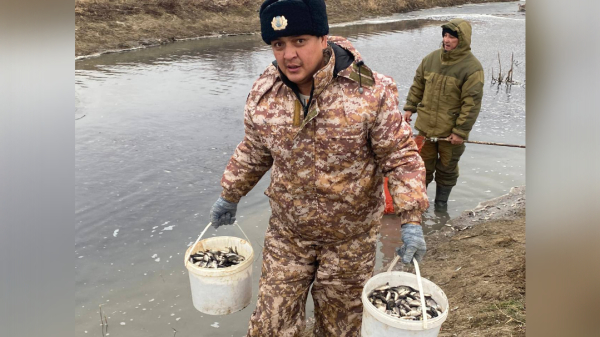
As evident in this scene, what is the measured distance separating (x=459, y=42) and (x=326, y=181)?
343cm

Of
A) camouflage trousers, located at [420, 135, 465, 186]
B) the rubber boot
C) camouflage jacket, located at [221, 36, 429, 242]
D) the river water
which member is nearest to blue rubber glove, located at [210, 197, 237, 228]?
camouflage jacket, located at [221, 36, 429, 242]

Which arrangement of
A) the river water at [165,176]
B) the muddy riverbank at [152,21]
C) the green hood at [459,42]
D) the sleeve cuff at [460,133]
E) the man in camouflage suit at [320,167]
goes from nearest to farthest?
the man in camouflage suit at [320,167], the river water at [165,176], the green hood at [459,42], the sleeve cuff at [460,133], the muddy riverbank at [152,21]

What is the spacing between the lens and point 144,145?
8.41m

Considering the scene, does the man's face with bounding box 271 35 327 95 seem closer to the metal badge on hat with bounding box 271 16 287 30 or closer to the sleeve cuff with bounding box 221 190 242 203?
→ the metal badge on hat with bounding box 271 16 287 30

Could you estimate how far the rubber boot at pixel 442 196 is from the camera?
6.25m

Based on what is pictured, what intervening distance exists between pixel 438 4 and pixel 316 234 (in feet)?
139

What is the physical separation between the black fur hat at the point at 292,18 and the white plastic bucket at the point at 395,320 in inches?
52.0

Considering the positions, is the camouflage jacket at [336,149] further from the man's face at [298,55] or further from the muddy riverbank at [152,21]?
the muddy riverbank at [152,21]

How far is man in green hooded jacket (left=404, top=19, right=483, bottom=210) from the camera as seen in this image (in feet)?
17.9

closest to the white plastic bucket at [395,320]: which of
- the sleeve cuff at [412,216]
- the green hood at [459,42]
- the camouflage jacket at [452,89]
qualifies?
the sleeve cuff at [412,216]

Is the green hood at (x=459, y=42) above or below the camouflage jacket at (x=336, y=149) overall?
above

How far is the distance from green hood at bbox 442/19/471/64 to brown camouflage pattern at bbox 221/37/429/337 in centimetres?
294

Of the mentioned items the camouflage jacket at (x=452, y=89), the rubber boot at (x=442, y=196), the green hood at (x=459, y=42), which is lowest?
the rubber boot at (x=442, y=196)
